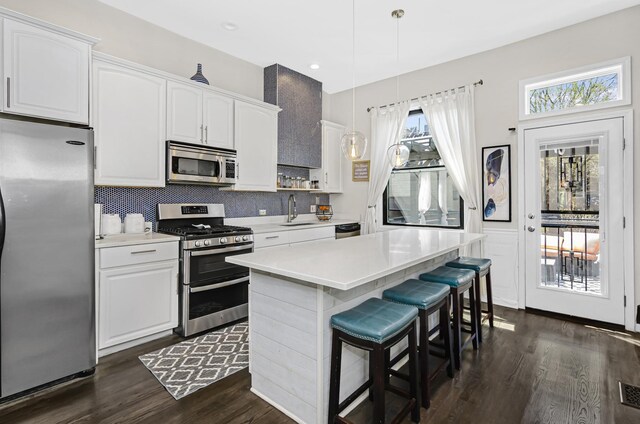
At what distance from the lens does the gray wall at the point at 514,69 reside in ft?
10.4

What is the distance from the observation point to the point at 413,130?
480 centimetres

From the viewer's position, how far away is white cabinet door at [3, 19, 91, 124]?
7.11 feet

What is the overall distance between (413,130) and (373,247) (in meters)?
2.89

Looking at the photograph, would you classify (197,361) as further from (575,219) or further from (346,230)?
(575,219)

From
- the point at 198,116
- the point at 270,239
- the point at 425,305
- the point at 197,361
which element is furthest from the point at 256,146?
the point at 425,305

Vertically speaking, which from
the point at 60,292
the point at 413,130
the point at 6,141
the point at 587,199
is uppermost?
the point at 413,130

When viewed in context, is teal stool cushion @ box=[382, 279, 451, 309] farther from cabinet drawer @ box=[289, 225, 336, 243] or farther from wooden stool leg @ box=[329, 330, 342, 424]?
cabinet drawer @ box=[289, 225, 336, 243]

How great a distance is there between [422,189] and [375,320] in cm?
342

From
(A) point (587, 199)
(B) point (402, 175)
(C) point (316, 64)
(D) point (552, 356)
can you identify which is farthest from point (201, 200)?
(A) point (587, 199)

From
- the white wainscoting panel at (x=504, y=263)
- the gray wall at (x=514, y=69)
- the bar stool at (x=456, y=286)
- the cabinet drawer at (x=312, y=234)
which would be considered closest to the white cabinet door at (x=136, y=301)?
the cabinet drawer at (x=312, y=234)

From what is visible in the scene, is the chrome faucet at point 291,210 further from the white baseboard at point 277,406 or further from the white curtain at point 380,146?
the white baseboard at point 277,406

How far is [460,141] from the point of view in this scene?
165 inches

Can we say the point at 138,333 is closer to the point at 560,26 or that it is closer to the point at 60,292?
the point at 60,292

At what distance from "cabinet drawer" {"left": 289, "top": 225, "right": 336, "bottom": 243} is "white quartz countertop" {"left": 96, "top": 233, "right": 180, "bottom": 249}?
5.05 ft
